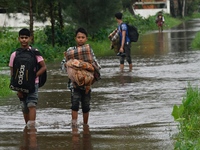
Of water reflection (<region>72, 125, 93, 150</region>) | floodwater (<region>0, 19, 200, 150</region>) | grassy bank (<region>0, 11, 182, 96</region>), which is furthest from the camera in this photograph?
grassy bank (<region>0, 11, 182, 96</region>)

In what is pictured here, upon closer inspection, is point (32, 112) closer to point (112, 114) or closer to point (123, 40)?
point (112, 114)

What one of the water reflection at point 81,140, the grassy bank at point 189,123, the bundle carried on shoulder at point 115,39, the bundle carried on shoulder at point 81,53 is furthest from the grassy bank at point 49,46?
the grassy bank at point 189,123

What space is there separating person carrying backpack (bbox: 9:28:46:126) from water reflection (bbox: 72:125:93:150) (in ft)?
2.53

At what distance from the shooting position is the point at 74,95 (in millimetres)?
9711

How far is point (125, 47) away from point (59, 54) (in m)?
6.23

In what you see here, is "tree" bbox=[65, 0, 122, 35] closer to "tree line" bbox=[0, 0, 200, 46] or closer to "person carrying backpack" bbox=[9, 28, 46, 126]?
"tree line" bbox=[0, 0, 200, 46]

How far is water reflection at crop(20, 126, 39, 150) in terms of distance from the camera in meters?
8.22

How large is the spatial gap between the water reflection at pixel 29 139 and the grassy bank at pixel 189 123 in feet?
5.70

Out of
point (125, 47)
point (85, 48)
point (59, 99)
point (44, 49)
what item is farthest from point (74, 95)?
point (44, 49)

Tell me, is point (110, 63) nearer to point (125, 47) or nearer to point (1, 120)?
point (125, 47)

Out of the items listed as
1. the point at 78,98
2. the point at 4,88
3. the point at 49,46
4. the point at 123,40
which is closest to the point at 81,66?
the point at 78,98

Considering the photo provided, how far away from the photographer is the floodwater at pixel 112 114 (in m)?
8.44

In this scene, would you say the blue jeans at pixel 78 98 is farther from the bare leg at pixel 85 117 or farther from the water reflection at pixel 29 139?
the water reflection at pixel 29 139

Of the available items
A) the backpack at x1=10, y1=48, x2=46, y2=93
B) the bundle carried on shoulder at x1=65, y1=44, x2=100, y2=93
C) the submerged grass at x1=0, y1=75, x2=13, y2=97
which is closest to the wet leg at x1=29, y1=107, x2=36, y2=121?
Answer: the backpack at x1=10, y1=48, x2=46, y2=93
